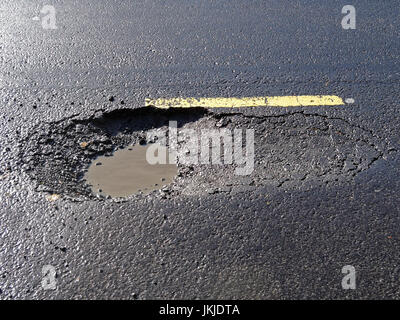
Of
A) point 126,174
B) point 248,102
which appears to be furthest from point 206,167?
point 248,102

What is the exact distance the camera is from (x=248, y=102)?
158 inches

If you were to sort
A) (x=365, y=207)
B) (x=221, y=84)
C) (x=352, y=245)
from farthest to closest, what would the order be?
(x=221, y=84), (x=365, y=207), (x=352, y=245)

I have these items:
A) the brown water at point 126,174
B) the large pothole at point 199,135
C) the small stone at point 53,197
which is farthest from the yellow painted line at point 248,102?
the small stone at point 53,197

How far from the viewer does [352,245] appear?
2852 millimetres

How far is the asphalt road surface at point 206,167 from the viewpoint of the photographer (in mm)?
2713

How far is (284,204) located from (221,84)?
1.50 m

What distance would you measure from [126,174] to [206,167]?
572 millimetres

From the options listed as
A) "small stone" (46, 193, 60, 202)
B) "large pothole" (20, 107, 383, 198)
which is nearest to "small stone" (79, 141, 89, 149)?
"large pothole" (20, 107, 383, 198)

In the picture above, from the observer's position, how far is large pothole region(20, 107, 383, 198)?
10.9ft

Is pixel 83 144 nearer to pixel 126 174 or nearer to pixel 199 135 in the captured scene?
pixel 126 174
